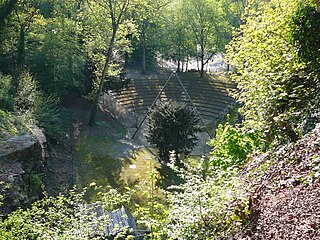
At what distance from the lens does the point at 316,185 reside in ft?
13.9

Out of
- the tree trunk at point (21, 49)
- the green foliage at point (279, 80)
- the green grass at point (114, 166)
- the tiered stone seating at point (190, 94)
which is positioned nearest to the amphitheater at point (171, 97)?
the tiered stone seating at point (190, 94)

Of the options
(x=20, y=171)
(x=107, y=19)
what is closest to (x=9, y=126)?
(x=20, y=171)

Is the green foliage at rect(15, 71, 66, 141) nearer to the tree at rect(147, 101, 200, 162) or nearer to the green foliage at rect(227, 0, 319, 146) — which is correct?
the tree at rect(147, 101, 200, 162)

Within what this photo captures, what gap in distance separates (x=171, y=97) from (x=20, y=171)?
55.6 feet

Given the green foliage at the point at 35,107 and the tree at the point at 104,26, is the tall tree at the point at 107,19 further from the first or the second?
the green foliage at the point at 35,107

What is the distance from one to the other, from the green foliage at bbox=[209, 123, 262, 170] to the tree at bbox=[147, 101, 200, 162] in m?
7.23

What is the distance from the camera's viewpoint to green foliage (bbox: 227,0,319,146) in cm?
643

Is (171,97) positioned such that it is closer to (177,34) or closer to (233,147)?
(177,34)

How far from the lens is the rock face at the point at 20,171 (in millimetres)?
9422

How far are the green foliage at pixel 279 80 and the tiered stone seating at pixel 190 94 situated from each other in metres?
14.3

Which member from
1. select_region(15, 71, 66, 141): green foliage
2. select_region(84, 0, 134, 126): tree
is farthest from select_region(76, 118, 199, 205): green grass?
select_region(84, 0, 134, 126): tree

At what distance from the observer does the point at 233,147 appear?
8.44 metres

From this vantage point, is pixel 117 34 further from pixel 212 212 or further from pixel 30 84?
pixel 212 212

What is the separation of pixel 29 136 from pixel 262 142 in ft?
25.8
